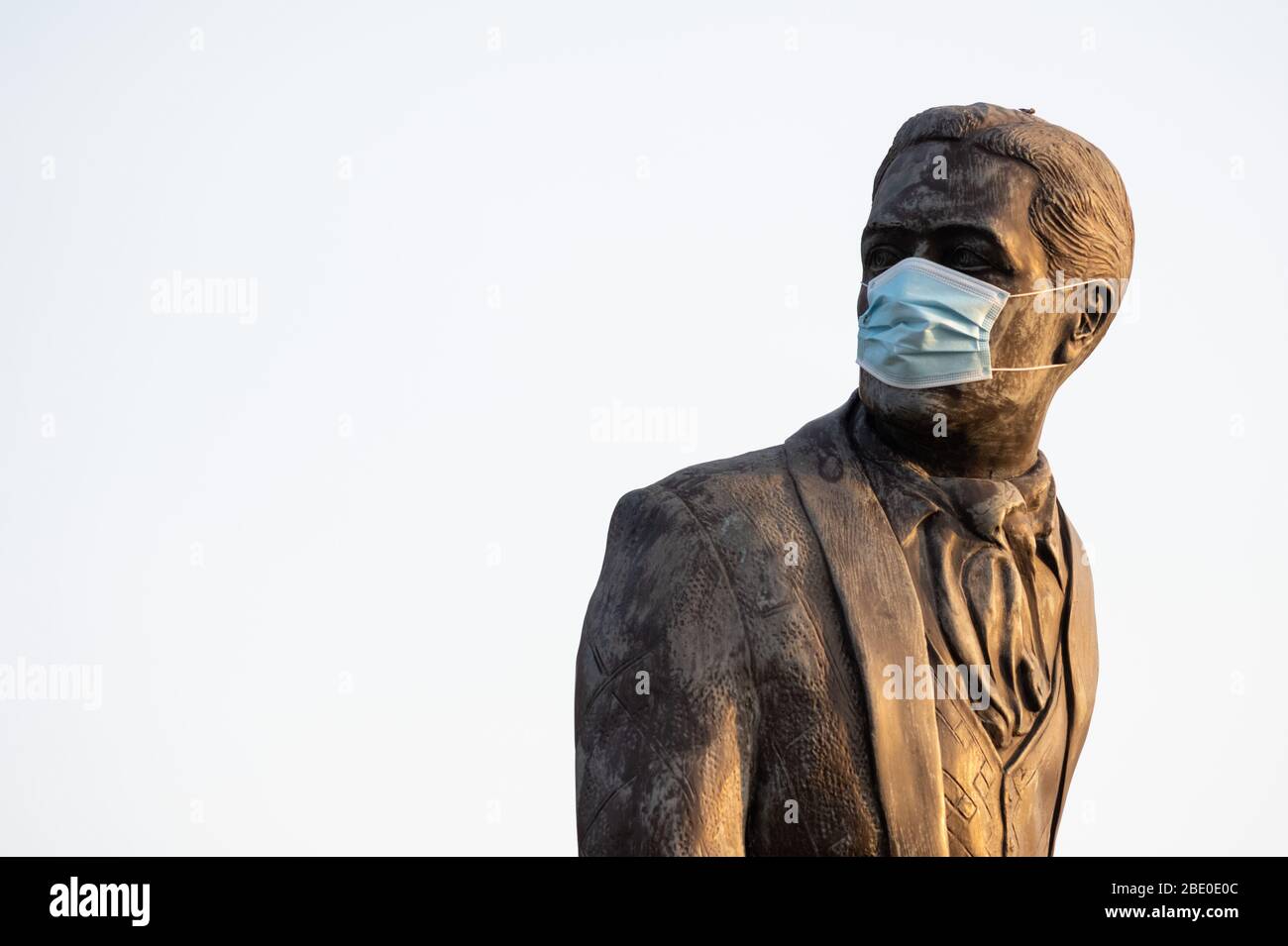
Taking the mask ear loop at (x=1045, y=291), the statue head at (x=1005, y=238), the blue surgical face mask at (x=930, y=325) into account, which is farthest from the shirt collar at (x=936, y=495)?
the mask ear loop at (x=1045, y=291)

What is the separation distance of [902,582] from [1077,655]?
1016mm

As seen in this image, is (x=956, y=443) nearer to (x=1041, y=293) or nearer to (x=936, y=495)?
(x=936, y=495)

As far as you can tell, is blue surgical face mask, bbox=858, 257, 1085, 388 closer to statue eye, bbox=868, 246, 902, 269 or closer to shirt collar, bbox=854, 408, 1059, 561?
statue eye, bbox=868, 246, 902, 269

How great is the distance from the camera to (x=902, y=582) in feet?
38.3

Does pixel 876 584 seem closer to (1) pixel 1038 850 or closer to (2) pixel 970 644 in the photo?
(2) pixel 970 644

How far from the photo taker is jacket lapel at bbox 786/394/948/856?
11352 mm

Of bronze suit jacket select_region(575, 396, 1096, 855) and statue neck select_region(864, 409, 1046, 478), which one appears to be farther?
statue neck select_region(864, 409, 1046, 478)

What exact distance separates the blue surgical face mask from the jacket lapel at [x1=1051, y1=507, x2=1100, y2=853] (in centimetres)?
86

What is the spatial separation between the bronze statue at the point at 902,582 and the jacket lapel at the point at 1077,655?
0.05ft

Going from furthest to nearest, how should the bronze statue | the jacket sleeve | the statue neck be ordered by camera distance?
the statue neck
the bronze statue
the jacket sleeve

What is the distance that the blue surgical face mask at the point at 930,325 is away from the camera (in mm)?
11852

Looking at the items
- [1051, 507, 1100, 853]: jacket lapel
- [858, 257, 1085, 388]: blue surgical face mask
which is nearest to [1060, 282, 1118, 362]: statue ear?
[858, 257, 1085, 388]: blue surgical face mask

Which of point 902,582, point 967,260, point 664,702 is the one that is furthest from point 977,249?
point 664,702

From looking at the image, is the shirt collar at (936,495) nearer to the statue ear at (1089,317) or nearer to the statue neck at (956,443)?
the statue neck at (956,443)
